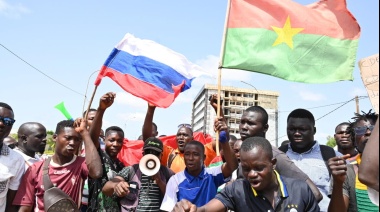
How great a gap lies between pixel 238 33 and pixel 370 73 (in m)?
3.62

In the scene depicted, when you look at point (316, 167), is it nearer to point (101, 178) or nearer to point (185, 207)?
point (185, 207)

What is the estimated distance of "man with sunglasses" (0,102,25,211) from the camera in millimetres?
4281

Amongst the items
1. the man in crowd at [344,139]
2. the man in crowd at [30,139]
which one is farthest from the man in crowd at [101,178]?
the man in crowd at [344,139]

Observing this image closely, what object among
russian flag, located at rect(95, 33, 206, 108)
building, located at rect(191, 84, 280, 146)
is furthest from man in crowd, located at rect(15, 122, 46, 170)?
building, located at rect(191, 84, 280, 146)

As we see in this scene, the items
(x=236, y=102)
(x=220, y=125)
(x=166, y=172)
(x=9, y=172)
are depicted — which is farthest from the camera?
(x=236, y=102)

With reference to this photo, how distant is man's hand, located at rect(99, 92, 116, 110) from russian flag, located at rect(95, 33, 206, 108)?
3.48 ft

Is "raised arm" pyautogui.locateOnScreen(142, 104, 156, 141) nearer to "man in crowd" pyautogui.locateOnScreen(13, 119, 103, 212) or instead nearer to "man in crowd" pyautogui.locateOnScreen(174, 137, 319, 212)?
"man in crowd" pyautogui.locateOnScreen(13, 119, 103, 212)

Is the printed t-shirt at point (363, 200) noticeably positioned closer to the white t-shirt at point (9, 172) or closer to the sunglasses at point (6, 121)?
the white t-shirt at point (9, 172)

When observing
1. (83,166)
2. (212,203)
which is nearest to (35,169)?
(83,166)

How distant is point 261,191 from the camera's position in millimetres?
3045

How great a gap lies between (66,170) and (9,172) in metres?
0.55

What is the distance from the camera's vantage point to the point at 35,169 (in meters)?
4.38

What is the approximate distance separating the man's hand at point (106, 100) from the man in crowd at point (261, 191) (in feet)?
7.23

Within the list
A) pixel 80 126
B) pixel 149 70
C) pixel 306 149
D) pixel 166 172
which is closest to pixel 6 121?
pixel 80 126
